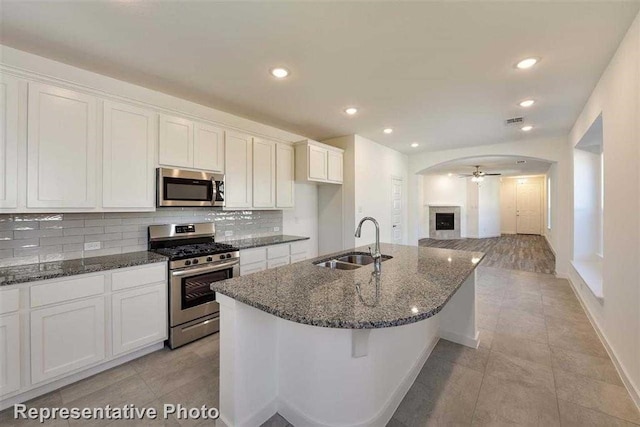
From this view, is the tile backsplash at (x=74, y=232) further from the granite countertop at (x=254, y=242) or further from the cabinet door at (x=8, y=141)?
the granite countertop at (x=254, y=242)

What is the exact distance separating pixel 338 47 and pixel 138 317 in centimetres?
279

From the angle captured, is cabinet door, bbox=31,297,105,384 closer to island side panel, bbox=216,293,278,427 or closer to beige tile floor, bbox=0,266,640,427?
beige tile floor, bbox=0,266,640,427

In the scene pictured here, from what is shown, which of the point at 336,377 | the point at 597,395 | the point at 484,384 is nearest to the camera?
the point at 336,377

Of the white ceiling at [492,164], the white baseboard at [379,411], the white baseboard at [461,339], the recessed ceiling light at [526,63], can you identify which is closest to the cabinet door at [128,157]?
the white baseboard at [379,411]

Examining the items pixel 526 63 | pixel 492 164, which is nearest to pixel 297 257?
pixel 526 63

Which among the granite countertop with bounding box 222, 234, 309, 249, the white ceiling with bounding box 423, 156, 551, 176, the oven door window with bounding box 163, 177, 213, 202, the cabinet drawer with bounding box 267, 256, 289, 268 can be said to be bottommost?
the cabinet drawer with bounding box 267, 256, 289, 268

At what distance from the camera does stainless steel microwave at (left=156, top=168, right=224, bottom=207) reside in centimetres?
274

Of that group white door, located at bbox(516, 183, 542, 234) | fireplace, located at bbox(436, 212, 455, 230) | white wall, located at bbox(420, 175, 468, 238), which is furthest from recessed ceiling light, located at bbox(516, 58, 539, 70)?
white door, located at bbox(516, 183, 542, 234)

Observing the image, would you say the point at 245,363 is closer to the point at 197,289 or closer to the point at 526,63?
the point at 197,289

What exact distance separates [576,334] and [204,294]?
3840mm

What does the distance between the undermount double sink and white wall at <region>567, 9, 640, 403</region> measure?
5.50 feet

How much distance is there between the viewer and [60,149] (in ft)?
7.10

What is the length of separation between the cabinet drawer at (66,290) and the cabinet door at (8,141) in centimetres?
65

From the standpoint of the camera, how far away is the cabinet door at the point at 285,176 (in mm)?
3959
